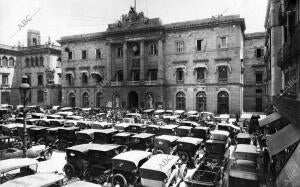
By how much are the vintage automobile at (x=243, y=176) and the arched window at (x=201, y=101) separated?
23552 millimetres

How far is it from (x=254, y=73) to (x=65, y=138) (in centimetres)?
3316

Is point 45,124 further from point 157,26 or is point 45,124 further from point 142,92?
point 157,26

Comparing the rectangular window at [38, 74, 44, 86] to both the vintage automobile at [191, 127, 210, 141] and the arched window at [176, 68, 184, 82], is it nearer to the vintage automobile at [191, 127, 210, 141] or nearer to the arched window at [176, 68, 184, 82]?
the arched window at [176, 68, 184, 82]

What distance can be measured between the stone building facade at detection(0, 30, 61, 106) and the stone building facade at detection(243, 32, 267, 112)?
36.7m

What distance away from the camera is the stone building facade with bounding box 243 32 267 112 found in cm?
3788

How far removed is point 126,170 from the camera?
31.6ft

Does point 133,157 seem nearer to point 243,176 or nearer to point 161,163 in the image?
point 161,163

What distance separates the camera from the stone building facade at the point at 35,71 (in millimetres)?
46750

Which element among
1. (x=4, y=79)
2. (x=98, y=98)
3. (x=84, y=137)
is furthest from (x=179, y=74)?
(x=4, y=79)

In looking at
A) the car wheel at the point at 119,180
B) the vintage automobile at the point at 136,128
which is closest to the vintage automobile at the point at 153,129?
the vintage automobile at the point at 136,128

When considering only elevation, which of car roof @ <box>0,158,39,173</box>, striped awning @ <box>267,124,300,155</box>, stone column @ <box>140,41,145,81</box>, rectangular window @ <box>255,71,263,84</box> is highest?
stone column @ <box>140,41,145,81</box>

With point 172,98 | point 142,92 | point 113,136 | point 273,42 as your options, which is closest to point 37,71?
point 142,92

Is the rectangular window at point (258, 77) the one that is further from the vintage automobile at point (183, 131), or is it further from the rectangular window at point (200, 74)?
the vintage automobile at point (183, 131)

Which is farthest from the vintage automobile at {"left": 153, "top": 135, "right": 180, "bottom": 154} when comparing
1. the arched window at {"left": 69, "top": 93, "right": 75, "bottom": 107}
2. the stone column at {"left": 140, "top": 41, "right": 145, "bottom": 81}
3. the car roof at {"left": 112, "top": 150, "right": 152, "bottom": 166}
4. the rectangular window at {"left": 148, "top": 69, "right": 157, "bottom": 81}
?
the arched window at {"left": 69, "top": 93, "right": 75, "bottom": 107}
